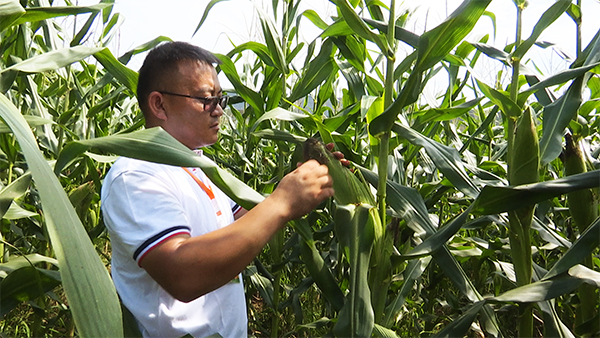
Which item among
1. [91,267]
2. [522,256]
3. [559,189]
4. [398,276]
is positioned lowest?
[398,276]

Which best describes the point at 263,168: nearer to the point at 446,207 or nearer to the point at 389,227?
the point at 446,207

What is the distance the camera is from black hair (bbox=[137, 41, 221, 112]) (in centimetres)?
169

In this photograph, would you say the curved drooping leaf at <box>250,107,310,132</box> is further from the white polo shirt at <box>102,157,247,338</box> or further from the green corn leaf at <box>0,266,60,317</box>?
the green corn leaf at <box>0,266,60,317</box>

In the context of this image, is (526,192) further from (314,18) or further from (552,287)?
(314,18)

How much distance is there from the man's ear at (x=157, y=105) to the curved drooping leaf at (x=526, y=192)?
1.07 m

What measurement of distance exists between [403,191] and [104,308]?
1.12 m

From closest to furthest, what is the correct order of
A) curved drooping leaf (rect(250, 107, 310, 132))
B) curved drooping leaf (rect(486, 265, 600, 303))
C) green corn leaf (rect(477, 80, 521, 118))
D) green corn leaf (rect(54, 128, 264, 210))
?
green corn leaf (rect(54, 128, 264, 210)) → curved drooping leaf (rect(486, 265, 600, 303)) → green corn leaf (rect(477, 80, 521, 118)) → curved drooping leaf (rect(250, 107, 310, 132))

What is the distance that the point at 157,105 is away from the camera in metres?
1.67

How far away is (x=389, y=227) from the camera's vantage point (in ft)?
4.71

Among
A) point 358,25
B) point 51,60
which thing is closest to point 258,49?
point 358,25

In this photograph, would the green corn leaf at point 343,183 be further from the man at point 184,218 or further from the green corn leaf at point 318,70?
the green corn leaf at point 318,70

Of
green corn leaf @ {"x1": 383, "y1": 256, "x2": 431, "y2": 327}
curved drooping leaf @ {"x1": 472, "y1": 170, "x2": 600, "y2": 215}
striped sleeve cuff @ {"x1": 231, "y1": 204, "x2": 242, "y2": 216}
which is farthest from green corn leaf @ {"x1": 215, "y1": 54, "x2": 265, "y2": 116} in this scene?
Result: curved drooping leaf @ {"x1": 472, "y1": 170, "x2": 600, "y2": 215}

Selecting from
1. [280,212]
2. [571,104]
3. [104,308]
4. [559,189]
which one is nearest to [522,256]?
[559,189]

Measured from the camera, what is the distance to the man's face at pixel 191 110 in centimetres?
162
